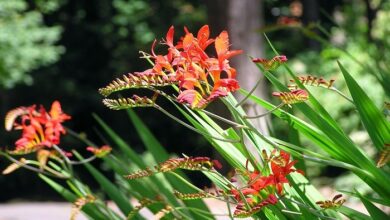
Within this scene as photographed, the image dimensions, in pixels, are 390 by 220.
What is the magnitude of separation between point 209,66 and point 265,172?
0.96 feet

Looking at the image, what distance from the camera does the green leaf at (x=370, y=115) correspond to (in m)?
1.83

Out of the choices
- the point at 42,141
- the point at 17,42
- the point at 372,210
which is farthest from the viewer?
the point at 17,42

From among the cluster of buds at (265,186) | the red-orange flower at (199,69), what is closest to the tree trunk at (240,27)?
the cluster of buds at (265,186)

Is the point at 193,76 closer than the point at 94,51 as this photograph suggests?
Yes

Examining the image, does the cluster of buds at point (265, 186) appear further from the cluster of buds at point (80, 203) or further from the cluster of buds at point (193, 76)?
the cluster of buds at point (80, 203)

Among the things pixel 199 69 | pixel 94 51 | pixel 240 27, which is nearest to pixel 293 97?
pixel 199 69

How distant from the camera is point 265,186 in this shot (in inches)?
65.2

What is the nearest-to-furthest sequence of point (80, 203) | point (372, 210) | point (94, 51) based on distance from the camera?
1. point (372, 210)
2. point (80, 203)
3. point (94, 51)

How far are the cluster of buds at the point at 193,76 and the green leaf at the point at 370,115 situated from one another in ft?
1.23

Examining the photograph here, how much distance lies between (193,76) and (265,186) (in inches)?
11.1

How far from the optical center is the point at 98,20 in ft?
59.0

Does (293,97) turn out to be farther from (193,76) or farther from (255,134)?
(255,134)

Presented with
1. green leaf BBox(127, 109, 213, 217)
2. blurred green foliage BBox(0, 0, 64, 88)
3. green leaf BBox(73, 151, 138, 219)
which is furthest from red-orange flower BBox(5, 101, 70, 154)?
blurred green foliage BBox(0, 0, 64, 88)

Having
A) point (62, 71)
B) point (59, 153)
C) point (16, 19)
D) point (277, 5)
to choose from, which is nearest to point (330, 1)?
point (277, 5)
